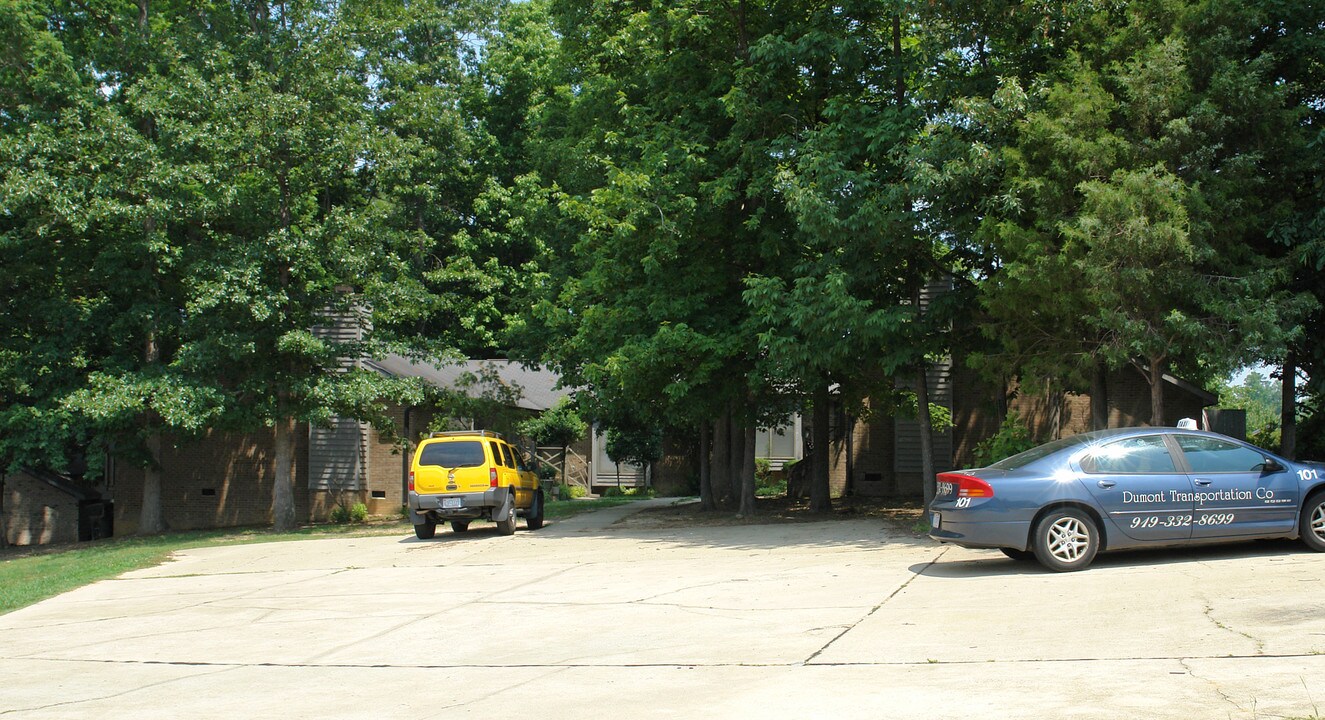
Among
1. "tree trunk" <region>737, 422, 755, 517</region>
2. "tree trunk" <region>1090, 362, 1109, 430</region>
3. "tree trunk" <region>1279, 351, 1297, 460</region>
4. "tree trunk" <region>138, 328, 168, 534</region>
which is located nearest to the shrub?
"tree trunk" <region>1090, 362, 1109, 430</region>

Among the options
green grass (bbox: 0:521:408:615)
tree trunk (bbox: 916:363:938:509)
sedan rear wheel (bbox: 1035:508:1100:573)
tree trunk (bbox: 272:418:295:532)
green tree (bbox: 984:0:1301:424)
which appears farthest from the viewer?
tree trunk (bbox: 272:418:295:532)

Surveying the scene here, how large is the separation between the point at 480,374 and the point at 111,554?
35.9 feet

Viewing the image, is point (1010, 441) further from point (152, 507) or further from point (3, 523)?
point (3, 523)

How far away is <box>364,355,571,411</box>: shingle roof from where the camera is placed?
29969mm

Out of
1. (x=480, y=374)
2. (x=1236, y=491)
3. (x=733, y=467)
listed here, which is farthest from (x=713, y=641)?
(x=480, y=374)

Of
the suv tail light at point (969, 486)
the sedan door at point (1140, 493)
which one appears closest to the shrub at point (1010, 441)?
the sedan door at point (1140, 493)

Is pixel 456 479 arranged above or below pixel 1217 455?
below

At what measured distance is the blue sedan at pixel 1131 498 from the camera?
38.3 ft

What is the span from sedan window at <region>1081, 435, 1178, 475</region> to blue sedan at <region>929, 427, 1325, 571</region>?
0.01 metres

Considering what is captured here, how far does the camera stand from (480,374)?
3064 centimetres

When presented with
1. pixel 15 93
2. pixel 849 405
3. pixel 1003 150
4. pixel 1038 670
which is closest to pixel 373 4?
pixel 15 93

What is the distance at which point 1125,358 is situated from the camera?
15.7 meters

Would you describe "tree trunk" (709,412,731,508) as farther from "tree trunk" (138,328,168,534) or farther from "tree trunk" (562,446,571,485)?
"tree trunk" (138,328,168,534)

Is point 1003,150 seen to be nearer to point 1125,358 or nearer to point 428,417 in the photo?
point 1125,358
